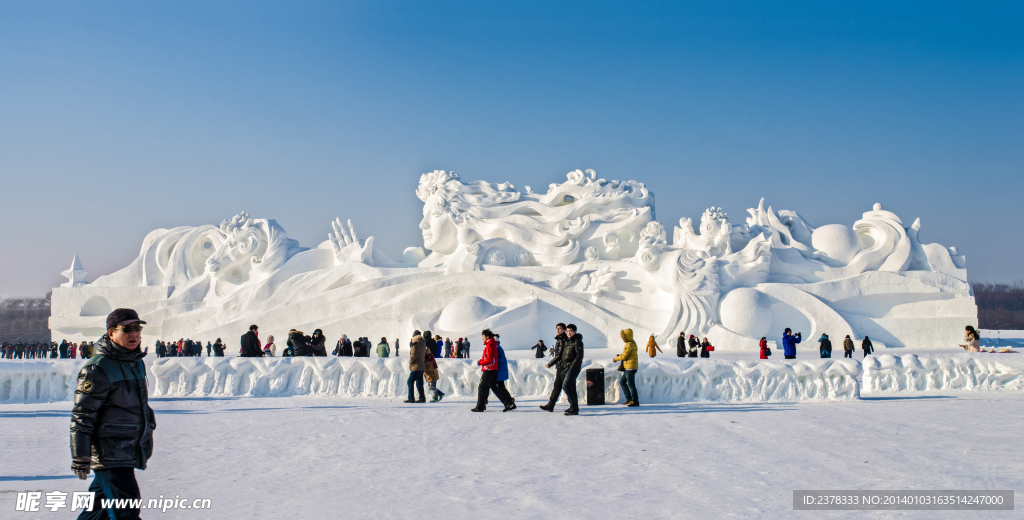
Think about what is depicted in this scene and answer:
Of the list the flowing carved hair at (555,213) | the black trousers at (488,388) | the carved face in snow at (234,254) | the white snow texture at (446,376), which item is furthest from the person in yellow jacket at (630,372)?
the carved face in snow at (234,254)

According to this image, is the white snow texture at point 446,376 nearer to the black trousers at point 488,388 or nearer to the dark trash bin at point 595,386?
the dark trash bin at point 595,386

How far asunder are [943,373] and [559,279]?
13.8m

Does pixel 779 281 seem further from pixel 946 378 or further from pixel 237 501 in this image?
pixel 237 501

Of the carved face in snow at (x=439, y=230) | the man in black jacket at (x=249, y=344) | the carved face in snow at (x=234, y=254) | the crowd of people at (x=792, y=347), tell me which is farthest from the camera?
the carved face in snow at (x=234, y=254)

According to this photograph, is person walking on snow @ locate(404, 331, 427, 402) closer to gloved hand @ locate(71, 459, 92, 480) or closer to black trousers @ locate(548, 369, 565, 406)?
black trousers @ locate(548, 369, 565, 406)

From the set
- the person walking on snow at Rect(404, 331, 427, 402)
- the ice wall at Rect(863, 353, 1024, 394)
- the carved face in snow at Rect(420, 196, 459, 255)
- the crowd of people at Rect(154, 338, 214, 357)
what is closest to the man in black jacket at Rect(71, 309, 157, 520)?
the person walking on snow at Rect(404, 331, 427, 402)

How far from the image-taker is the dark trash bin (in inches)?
387

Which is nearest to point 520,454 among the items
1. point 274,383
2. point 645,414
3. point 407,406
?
point 645,414

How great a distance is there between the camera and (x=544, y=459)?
A: 612cm

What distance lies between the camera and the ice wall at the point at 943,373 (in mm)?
11531

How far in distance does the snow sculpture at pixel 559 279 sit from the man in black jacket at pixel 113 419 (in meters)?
19.0

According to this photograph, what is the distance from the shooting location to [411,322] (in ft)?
78.0

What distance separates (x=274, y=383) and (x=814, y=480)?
8.46 meters

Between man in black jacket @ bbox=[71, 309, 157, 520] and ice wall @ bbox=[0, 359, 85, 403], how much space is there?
9.15 metres
